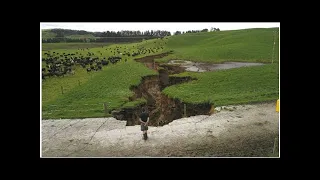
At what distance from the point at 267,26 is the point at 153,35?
4.80 meters

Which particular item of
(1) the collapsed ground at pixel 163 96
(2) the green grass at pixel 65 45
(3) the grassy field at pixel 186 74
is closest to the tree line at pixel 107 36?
(2) the green grass at pixel 65 45

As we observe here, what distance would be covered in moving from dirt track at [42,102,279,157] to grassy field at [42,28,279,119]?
70 centimetres

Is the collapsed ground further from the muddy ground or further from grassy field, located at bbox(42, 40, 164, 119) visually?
grassy field, located at bbox(42, 40, 164, 119)

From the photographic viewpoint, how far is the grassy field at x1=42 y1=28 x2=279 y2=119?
15398 millimetres

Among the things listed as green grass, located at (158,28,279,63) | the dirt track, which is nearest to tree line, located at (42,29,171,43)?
green grass, located at (158,28,279,63)

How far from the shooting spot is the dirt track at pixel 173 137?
553 inches

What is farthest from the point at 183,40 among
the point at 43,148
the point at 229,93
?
the point at 43,148

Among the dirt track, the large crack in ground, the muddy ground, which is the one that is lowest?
the dirt track

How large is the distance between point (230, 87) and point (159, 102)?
3379mm

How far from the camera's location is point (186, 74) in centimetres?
1684

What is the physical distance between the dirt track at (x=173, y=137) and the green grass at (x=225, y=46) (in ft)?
8.45

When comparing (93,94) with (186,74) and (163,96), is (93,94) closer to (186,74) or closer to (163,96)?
(163,96)

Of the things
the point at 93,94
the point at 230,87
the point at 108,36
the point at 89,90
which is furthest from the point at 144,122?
the point at 230,87

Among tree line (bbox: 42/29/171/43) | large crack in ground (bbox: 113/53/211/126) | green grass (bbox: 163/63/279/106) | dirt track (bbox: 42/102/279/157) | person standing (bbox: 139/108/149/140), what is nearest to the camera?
dirt track (bbox: 42/102/279/157)
